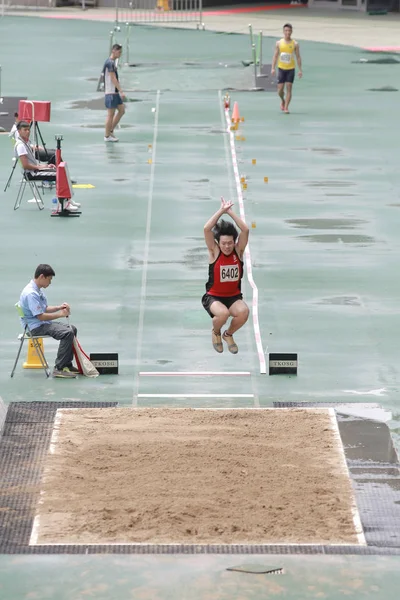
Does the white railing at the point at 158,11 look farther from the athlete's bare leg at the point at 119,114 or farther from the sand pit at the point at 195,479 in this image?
the sand pit at the point at 195,479

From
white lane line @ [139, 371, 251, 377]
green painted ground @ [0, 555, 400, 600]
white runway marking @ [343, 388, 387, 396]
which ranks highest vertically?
white lane line @ [139, 371, 251, 377]

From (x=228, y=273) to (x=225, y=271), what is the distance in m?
0.04

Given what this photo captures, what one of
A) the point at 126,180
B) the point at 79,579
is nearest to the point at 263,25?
the point at 126,180

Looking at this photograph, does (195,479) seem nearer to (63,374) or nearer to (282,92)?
(63,374)

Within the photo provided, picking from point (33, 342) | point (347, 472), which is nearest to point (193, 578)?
point (347, 472)

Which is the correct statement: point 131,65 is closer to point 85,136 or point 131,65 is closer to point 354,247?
point 85,136

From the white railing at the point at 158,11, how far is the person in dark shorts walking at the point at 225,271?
4334 cm

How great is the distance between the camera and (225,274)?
1455 centimetres

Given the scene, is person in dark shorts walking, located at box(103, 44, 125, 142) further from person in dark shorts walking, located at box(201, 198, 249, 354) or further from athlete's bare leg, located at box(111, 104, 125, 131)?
person in dark shorts walking, located at box(201, 198, 249, 354)

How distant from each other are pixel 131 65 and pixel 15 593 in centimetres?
3373

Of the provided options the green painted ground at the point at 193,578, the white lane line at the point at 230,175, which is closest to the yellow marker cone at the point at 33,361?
the white lane line at the point at 230,175

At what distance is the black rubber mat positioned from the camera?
1177 cm

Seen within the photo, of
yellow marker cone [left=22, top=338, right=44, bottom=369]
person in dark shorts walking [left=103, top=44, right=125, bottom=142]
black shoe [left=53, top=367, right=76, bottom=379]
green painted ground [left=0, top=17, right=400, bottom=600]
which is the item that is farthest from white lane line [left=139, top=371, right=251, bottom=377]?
person in dark shorts walking [left=103, top=44, right=125, bottom=142]

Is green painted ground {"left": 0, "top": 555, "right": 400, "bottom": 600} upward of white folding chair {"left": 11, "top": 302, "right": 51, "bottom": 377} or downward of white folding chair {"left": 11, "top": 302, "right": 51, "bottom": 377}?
downward
